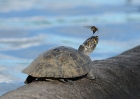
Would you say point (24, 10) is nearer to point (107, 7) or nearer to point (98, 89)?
point (107, 7)

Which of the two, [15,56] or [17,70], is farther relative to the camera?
[15,56]

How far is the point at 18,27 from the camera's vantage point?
59.4 ft

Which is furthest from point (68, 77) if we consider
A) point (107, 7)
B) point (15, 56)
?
point (107, 7)

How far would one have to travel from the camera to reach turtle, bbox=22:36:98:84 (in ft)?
21.0

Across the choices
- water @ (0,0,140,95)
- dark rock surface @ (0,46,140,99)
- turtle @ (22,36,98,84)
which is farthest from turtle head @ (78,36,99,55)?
water @ (0,0,140,95)

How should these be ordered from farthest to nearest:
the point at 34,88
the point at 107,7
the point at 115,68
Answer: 1. the point at 107,7
2. the point at 115,68
3. the point at 34,88

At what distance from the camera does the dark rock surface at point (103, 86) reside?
5.96 metres

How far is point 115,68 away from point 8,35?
31.6ft

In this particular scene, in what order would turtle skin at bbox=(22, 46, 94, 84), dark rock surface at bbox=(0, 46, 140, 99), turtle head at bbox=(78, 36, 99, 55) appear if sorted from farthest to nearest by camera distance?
turtle head at bbox=(78, 36, 99, 55) → turtle skin at bbox=(22, 46, 94, 84) → dark rock surface at bbox=(0, 46, 140, 99)

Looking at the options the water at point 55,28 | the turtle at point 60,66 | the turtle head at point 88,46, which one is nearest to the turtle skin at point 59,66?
the turtle at point 60,66

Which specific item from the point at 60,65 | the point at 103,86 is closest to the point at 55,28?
the point at 103,86

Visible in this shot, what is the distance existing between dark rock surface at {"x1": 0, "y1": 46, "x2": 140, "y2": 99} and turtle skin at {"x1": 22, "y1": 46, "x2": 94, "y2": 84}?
0.32ft

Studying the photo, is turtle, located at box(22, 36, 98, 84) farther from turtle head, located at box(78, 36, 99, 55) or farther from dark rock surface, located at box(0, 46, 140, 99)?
turtle head, located at box(78, 36, 99, 55)

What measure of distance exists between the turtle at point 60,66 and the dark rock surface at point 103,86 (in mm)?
86
